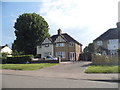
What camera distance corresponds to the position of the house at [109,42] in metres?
43.9

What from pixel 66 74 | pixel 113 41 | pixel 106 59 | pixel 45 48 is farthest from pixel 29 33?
pixel 66 74

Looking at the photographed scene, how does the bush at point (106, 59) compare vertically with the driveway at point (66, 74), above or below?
above

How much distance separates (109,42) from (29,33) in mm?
22683

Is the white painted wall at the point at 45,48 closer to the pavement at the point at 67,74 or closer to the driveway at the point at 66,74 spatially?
the driveway at the point at 66,74

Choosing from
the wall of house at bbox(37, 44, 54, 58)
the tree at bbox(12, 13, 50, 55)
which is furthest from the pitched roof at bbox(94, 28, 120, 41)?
the tree at bbox(12, 13, 50, 55)

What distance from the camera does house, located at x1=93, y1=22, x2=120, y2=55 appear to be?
43.9 metres

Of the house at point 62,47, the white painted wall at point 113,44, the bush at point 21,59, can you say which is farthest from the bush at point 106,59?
the house at point 62,47

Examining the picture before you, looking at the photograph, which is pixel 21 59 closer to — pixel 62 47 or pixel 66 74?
pixel 62 47

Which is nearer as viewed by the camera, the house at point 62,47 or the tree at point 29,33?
the house at point 62,47

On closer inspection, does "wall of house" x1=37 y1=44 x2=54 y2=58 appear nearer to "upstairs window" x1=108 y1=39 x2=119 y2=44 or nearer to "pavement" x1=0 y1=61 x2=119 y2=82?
"upstairs window" x1=108 y1=39 x2=119 y2=44

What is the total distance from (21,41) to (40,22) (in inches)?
311

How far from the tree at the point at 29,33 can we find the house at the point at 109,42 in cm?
1706

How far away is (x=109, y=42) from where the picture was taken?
44656 millimetres

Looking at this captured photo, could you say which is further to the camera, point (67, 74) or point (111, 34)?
point (111, 34)
